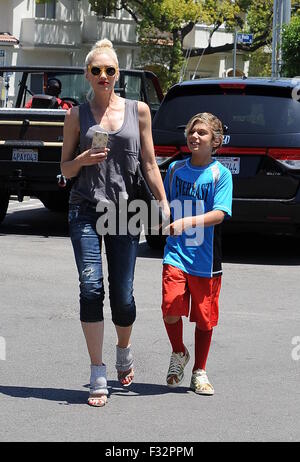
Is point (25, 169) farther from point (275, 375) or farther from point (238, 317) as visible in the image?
point (275, 375)

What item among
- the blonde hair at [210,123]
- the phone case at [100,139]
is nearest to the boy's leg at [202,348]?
the blonde hair at [210,123]

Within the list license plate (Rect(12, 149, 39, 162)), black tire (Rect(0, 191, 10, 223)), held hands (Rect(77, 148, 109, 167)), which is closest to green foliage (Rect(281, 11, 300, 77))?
black tire (Rect(0, 191, 10, 223))

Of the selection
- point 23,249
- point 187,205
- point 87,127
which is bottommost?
point 23,249

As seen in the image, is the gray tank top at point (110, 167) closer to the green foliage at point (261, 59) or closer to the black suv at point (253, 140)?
the black suv at point (253, 140)

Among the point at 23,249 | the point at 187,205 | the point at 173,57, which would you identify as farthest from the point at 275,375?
the point at 173,57

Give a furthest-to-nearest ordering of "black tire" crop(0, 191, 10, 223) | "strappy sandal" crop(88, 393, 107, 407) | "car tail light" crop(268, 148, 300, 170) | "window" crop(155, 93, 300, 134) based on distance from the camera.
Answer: "black tire" crop(0, 191, 10, 223) → "window" crop(155, 93, 300, 134) → "car tail light" crop(268, 148, 300, 170) → "strappy sandal" crop(88, 393, 107, 407)

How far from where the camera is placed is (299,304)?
10.1 metres

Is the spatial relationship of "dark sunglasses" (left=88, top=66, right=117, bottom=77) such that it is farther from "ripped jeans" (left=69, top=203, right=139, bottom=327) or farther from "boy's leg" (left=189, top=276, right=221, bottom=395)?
"boy's leg" (left=189, top=276, right=221, bottom=395)

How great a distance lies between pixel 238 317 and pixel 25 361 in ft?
7.49

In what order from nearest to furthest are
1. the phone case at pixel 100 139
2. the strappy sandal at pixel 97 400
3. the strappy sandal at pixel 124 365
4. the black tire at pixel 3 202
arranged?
the phone case at pixel 100 139
the strappy sandal at pixel 97 400
the strappy sandal at pixel 124 365
the black tire at pixel 3 202

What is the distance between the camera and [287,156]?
11.9 m

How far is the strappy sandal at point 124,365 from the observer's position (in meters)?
6.98

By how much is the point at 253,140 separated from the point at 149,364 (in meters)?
4.72

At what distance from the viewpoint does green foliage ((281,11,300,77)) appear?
23.5 meters
